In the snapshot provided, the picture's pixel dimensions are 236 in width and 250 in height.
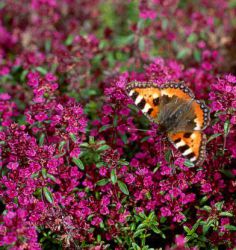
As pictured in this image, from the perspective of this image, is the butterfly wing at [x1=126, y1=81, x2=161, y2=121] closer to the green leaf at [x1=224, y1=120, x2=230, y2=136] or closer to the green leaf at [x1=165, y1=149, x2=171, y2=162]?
the green leaf at [x1=165, y1=149, x2=171, y2=162]

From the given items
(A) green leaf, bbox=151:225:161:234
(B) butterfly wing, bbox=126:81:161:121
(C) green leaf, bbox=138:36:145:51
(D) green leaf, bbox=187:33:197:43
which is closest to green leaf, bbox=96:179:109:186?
(A) green leaf, bbox=151:225:161:234

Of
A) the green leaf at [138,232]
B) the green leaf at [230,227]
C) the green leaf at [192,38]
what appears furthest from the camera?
the green leaf at [192,38]

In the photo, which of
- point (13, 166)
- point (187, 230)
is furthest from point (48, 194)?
point (187, 230)

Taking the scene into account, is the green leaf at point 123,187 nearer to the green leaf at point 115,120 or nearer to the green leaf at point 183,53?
the green leaf at point 115,120

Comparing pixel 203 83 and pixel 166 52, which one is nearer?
pixel 203 83

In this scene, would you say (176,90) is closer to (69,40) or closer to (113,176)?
(113,176)

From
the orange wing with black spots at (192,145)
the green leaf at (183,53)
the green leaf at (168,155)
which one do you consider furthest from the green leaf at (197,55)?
the orange wing with black spots at (192,145)

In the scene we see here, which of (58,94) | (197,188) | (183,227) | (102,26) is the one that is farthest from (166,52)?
(183,227)

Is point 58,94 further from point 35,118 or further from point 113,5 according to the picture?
point 113,5
